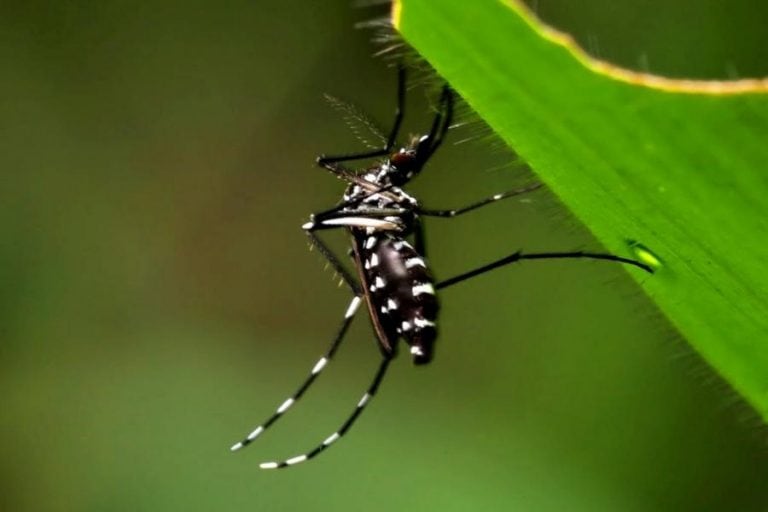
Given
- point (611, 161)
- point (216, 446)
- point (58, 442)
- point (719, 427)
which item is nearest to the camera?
point (611, 161)

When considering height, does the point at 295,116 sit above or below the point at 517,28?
below

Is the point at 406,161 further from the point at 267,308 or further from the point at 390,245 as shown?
the point at 267,308

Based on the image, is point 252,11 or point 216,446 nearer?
point 216,446

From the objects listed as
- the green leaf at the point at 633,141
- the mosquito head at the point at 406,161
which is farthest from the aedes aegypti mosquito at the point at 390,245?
the green leaf at the point at 633,141

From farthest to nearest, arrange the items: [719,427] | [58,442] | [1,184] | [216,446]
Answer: [1,184] → [58,442] → [216,446] → [719,427]

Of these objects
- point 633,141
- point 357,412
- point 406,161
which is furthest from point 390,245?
point 633,141

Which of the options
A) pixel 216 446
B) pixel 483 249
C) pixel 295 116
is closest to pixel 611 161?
pixel 216 446

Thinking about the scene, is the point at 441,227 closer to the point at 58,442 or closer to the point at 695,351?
the point at 58,442

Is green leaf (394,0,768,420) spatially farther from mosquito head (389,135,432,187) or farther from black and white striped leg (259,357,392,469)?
mosquito head (389,135,432,187)

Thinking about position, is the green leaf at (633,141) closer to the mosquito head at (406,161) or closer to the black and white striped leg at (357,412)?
the black and white striped leg at (357,412)
